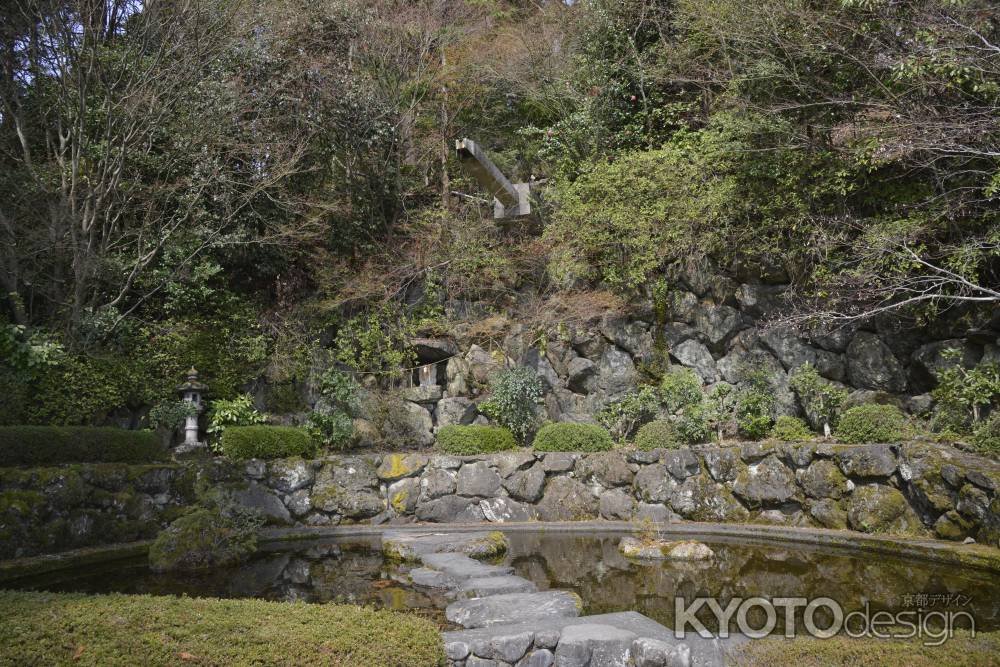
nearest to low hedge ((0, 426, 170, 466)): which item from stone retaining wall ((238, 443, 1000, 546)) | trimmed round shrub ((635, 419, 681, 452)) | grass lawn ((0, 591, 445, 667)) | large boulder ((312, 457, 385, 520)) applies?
stone retaining wall ((238, 443, 1000, 546))

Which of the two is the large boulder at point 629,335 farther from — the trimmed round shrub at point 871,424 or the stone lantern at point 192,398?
the stone lantern at point 192,398

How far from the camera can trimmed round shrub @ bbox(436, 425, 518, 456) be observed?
10.8 meters

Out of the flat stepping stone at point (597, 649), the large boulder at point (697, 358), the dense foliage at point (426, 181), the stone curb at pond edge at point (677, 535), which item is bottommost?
the stone curb at pond edge at point (677, 535)

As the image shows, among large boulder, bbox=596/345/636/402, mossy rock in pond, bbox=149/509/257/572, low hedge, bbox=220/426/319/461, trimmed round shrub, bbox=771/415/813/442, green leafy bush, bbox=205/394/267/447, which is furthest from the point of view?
large boulder, bbox=596/345/636/402

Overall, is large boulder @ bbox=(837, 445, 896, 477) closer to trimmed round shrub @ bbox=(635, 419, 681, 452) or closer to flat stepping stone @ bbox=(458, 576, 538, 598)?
trimmed round shrub @ bbox=(635, 419, 681, 452)

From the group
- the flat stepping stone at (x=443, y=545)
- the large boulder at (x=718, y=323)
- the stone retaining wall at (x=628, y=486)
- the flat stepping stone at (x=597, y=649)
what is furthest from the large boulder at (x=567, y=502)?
the flat stepping stone at (x=597, y=649)

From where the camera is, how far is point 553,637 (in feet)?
13.3

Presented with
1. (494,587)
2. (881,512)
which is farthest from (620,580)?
(881,512)

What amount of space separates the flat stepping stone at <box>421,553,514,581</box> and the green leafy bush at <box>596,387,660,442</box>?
5227 millimetres

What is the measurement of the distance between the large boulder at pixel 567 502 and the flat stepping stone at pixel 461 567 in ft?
10.6

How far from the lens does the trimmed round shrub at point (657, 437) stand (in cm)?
1030

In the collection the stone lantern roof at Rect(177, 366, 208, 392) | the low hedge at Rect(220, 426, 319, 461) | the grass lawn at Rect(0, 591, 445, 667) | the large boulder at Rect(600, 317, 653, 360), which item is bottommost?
the grass lawn at Rect(0, 591, 445, 667)

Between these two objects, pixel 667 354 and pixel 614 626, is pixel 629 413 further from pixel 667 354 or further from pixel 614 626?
pixel 614 626

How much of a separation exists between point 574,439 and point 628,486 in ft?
3.66
